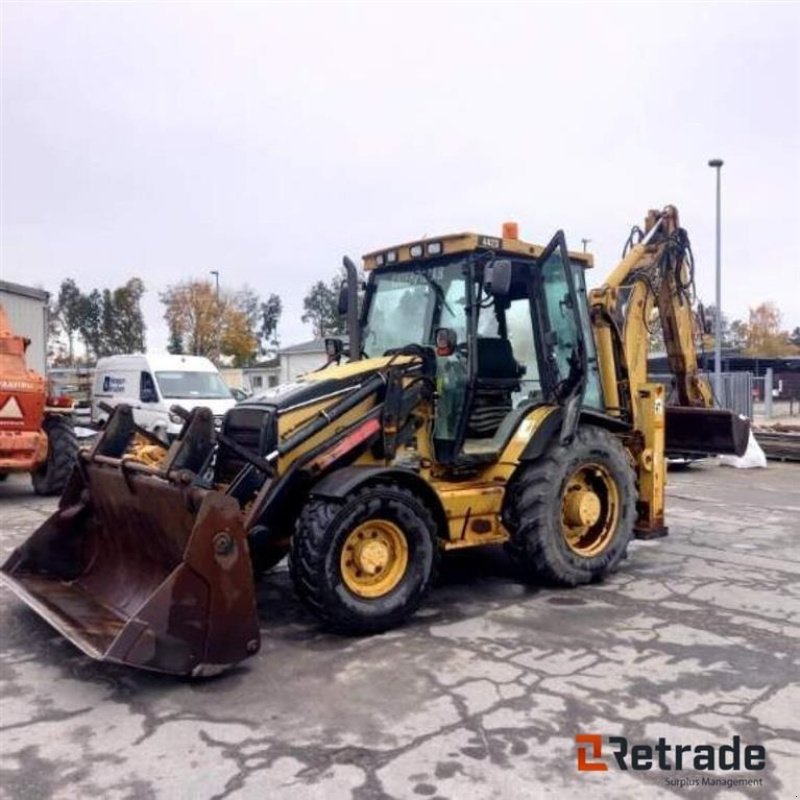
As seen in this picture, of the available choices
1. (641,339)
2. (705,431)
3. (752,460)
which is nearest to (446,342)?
(641,339)

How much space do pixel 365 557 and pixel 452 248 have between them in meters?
2.30

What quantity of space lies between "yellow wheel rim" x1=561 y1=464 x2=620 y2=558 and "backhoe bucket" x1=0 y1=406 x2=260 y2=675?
2.84 m

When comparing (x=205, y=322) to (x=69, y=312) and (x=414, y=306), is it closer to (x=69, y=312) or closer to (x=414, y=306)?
(x=69, y=312)

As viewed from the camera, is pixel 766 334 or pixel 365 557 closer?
pixel 365 557

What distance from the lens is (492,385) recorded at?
614 centimetres

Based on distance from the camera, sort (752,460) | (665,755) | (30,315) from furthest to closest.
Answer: (30,315) → (752,460) → (665,755)

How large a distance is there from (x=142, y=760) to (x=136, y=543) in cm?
191

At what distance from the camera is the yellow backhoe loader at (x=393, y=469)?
4523mm

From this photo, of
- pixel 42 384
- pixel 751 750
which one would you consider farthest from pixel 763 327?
pixel 751 750

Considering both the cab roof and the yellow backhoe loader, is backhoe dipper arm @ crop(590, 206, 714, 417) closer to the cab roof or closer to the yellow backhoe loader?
the yellow backhoe loader

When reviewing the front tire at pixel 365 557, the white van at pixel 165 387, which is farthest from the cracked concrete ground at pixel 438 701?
the white van at pixel 165 387

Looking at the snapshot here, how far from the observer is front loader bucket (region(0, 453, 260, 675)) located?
4105 mm

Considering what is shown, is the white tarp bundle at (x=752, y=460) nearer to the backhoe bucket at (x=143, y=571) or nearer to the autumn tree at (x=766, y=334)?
the backhoe bucket at (x=143, y=571)

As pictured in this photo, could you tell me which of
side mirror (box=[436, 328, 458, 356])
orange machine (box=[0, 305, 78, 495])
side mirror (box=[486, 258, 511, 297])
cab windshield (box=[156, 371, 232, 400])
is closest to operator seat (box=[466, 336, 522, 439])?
side mirror (box=[436, 328, 458, 356])
